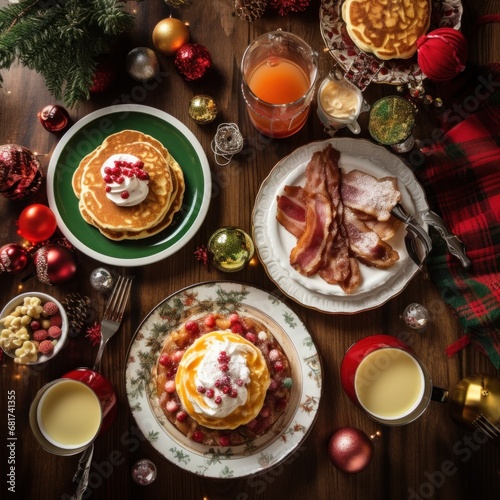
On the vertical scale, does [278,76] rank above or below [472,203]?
above

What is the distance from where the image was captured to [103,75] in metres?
1.60

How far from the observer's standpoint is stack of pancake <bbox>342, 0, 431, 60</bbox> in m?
1.59

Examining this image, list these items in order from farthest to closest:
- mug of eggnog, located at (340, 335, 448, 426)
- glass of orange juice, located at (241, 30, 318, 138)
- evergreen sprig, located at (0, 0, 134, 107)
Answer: glass of orange juice, located at (241, 30, 318, 138) < mug of eggnog, located at (340, 335, 448, 426) < evergreen sprig, located at (0, 0, 134, 107)

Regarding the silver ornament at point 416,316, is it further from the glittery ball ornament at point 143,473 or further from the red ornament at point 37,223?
the red ornament at point 37,223

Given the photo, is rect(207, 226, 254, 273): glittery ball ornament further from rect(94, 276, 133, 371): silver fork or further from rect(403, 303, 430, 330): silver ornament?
rect(403, 303, 430, 330): silver ornament

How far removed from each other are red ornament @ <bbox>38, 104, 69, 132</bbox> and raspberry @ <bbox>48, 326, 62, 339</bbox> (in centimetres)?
62

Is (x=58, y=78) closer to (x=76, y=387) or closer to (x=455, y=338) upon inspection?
(x=76, y=387)

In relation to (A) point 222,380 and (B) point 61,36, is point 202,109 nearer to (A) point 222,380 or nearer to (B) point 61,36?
(B) point 61,36

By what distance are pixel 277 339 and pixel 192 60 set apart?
893mm

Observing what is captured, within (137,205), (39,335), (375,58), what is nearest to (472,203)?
(375,58)

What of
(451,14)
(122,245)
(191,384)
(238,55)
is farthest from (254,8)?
(191,384)

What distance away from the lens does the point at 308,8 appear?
5.52ft

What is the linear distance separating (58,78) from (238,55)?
0.57 m

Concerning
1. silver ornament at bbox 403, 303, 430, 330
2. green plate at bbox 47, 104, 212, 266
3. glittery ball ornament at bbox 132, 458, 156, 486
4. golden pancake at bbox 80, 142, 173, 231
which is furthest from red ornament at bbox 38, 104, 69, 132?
silver ornament at bbox 403, 303, 430, 330
